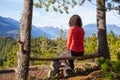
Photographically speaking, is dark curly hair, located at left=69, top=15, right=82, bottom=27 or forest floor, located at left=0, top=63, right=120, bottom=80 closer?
dark curly hair, located at left=69, top=15, right=82, bottom=27

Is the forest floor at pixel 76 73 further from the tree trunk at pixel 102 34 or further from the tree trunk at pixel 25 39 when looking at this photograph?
the tree trunk at pixel 25 39

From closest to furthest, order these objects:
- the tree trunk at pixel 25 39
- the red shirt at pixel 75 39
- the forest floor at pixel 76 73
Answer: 1. the tree trunk at pixel 25 39
2. the red shirt at pixel 75 39
3. the forest floor at pixel 76 73

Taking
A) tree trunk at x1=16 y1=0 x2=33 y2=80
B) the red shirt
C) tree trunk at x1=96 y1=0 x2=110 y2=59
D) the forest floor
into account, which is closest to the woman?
the red shirt

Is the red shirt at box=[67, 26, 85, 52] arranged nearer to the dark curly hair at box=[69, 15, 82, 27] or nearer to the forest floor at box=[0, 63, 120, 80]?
the dark curly hair at box=[69, 15, 82, 27]

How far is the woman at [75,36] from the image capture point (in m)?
11.3

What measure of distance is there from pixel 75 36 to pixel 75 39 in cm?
10

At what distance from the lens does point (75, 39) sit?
11273mm

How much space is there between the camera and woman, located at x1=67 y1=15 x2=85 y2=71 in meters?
11.3

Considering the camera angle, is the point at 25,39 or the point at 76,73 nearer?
the point at 25,39

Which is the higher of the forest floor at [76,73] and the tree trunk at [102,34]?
the tree trunk at [102,34]

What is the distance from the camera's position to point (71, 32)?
36.9ft

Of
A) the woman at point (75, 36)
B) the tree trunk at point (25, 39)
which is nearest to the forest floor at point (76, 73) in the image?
the woman at point (75, 36)

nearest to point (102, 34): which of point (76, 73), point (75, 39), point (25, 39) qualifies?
point (76, 73)

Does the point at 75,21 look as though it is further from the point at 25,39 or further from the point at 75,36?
the point at 25,39
